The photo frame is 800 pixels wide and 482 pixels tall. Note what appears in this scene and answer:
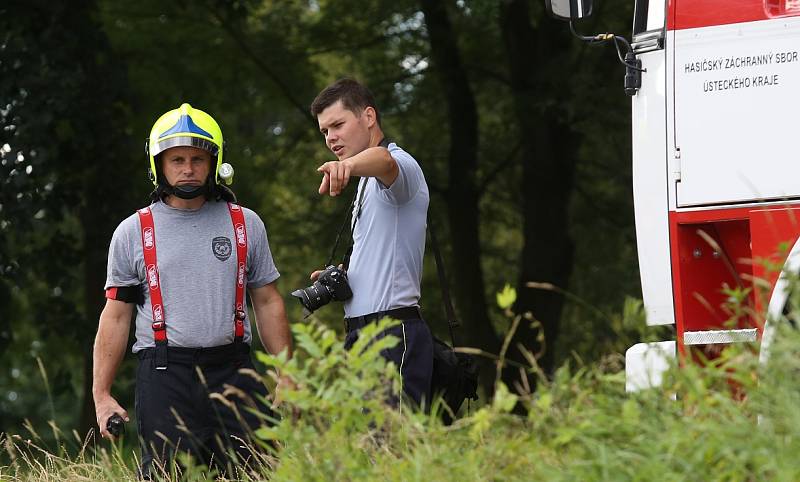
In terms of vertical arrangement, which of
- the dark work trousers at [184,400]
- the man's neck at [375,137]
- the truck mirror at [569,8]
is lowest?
the dark work trousers at [184,400]

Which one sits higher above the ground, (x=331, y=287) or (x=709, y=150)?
(x=709, y=150)

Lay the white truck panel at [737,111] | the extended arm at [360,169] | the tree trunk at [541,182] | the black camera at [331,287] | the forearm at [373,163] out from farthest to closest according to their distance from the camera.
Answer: the tree trunk at [541,182] → the black camera at [331,287] → the white truck panel at [737,111] → the forearm at [373,163] → the extended arm at [360,169]

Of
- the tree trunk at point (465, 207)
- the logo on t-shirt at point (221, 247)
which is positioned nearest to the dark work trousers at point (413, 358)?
the logo on t-shirt at point (221, 247)

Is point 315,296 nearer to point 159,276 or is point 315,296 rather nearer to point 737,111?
point 159,276

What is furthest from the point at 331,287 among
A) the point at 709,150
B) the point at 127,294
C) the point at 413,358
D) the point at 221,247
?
the point at 709,150

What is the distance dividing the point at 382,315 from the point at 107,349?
1.18 meters

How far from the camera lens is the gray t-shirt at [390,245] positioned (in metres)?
5.06

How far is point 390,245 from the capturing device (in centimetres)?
507

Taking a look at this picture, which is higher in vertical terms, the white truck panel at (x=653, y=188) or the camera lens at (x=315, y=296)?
the white truck panel at (x=653, y=188)

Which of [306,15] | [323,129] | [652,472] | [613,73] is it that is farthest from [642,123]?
[306,15]

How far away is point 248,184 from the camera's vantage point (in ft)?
49.4

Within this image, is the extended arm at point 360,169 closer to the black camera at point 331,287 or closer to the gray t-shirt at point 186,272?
the black camera at point 331,287

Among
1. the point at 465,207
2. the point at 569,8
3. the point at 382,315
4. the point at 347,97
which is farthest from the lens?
the point at 465,207

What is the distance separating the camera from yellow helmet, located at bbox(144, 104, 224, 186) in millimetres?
5395
